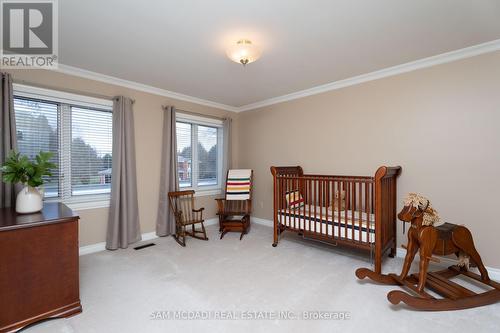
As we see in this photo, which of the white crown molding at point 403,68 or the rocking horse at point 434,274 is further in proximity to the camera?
the white crown molding at point 403,68

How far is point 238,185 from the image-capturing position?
13.9 feet

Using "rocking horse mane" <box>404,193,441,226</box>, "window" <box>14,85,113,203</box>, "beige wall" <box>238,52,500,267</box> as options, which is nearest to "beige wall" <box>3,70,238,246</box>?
"window" <box>14,85,113,203</box>

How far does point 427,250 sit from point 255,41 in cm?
251

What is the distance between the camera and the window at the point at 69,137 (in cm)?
274

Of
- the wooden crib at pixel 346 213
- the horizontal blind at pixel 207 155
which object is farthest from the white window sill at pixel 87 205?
the wooden crib at pixel 346 213

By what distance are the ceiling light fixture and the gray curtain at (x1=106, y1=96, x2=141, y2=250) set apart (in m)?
1.96

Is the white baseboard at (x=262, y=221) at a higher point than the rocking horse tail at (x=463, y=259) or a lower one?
lower

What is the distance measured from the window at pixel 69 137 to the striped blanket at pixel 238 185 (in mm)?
1921

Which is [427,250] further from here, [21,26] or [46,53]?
[46,53]

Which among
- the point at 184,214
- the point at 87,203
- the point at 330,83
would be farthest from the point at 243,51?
the point at 184,214

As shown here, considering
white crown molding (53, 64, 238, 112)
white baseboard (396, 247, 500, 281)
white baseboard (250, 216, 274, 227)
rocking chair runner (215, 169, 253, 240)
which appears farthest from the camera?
white baseboard (250, 216, 274, 227)

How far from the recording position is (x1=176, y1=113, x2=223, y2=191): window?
424 centimetres

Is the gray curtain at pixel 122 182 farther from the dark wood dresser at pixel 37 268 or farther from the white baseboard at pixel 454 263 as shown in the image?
the white baseboard at pixel 454 263

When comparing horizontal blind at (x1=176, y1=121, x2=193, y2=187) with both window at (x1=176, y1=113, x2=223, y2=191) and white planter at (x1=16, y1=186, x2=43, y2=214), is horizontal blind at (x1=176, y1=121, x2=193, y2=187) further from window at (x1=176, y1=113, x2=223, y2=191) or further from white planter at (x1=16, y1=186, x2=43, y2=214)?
white planter at (x1=16, y1=186, x2=43, y2=214)
